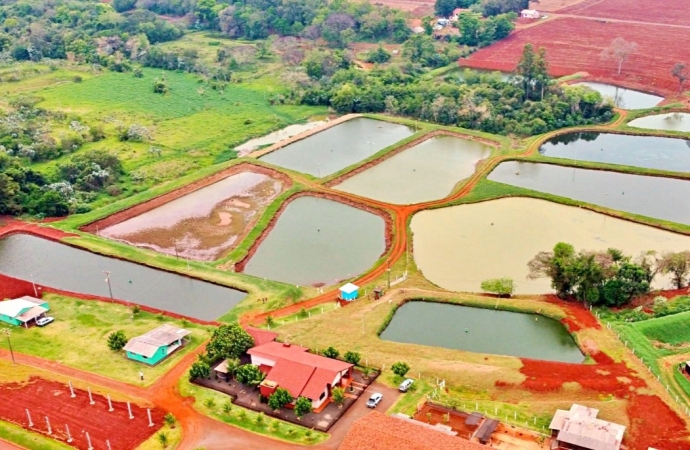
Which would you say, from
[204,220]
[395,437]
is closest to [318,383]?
[395,437]

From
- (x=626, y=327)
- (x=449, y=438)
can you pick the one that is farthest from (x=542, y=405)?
(x=626, y=327)

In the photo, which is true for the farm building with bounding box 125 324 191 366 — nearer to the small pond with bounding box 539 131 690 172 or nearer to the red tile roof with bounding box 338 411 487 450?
the red tile roof with bounding box 338 411 487 450

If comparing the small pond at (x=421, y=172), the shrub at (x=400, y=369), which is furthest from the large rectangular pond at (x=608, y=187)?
the shrub at (x=400, y=369)

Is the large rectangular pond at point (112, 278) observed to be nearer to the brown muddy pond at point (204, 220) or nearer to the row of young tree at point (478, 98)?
the brown muddy pond at point (204, 220)

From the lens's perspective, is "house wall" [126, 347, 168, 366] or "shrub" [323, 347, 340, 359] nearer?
"shrub" [323, 347, 340, 359]

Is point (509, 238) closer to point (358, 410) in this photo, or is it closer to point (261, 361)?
point (358, 410)

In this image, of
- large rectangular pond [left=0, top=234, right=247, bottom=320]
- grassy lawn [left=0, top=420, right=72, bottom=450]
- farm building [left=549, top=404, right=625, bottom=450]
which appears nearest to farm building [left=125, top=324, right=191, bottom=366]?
large rectangular pond [left=0, top=234, right=247, bottom=320]
